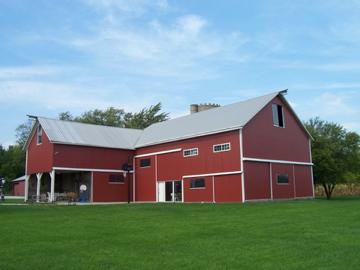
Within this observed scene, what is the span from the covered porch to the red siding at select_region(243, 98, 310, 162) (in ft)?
46.4

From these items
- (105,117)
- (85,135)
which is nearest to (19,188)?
(105,117)

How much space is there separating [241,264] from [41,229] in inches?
301

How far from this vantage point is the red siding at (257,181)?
2928 centimetres

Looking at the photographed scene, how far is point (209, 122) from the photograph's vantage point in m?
33.6

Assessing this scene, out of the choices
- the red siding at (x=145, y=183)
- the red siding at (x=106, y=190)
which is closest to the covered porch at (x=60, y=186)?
the red siding at (x=106, y=190)

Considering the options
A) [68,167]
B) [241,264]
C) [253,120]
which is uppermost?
[253,120]

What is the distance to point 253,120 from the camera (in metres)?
30.7

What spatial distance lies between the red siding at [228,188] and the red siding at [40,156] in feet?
43.9

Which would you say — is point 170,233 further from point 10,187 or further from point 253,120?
point 10,187

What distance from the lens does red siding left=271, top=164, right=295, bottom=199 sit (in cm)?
3145

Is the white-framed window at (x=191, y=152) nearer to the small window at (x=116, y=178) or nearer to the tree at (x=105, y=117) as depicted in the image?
the small window at (x=116, y=178)

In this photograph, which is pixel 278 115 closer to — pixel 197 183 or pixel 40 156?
pixel 197 183

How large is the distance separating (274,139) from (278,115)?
83.0 inches

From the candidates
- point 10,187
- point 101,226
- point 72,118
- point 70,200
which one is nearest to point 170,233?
point 101,226
